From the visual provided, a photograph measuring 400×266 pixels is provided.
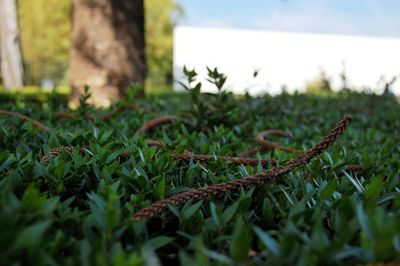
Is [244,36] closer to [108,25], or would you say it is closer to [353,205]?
[108,25]

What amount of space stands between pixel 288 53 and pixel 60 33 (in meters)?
18.2

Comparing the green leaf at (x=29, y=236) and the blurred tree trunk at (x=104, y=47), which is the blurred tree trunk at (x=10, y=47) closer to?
the blurred tree trunk at (x=104, y=47)

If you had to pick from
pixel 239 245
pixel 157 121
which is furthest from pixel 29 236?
pixel 157 121

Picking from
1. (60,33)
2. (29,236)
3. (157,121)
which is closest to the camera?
(29,236)

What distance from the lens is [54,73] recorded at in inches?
2501

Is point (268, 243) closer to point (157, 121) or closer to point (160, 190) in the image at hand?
point (160, 190)

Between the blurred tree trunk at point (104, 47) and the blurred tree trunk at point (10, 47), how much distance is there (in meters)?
13.2

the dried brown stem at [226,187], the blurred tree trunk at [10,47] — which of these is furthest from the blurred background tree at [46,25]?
the dried brown stem at [226,187]

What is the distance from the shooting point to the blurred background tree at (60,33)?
35.4 meters

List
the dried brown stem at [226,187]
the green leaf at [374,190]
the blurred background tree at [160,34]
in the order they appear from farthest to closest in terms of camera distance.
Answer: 1. the blurred background tree at [160,34]
2. the green leaf at [374,190]
3. the dried brown stem at [226,187]

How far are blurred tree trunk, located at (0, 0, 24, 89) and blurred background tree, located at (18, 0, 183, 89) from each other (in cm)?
919

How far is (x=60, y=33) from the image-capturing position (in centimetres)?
3559

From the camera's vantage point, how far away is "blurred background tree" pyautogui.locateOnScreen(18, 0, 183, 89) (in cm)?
3539

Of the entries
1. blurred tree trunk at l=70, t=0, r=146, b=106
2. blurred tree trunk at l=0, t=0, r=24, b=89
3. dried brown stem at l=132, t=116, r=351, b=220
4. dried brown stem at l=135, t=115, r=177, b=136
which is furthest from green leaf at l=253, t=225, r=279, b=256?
blurred tree trunk at l=0, t=0, r=24, b=89
